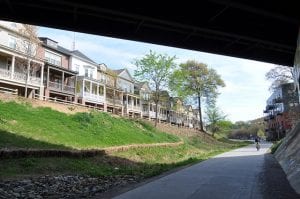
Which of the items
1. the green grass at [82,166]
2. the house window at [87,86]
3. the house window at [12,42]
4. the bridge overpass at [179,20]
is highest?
the house window at [12,42]

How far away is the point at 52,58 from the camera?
181ft

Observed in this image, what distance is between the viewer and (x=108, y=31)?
13898 millimetres

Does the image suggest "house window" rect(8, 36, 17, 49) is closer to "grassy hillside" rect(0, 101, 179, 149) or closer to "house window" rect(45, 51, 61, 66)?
"house window" rect(45, 51, 61, 66)

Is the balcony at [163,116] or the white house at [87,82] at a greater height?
the white house at [87,82]

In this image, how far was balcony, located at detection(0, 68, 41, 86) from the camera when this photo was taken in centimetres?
4269

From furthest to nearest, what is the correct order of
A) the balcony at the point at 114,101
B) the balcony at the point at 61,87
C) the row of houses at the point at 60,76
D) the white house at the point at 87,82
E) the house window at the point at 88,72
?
the balcony at the point at 114,101 → the house window at the point at 88,72 → the white house at the point at 87,82 → the balcony at the point at 61,87 → the row of houses at the point at 60,76

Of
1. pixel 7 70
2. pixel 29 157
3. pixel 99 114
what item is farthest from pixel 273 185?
pixel 7 70

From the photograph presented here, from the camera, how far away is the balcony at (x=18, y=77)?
4269cm

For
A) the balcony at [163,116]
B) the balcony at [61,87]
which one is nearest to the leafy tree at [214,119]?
the balcony at [163,116]

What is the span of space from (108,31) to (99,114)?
28675mm

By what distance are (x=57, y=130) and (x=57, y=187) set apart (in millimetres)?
15972

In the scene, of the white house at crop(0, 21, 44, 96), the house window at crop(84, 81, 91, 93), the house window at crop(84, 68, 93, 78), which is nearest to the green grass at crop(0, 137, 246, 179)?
the white house at crop(0, 21, 44, 96)

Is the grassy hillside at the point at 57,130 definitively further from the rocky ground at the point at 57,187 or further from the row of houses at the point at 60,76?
the row of houses at the point at 60,76

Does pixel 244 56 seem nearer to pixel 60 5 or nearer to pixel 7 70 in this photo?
pixel 60 5
